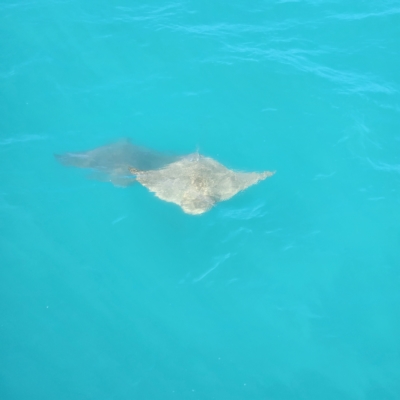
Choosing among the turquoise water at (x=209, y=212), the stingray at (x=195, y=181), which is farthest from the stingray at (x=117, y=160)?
the turquoise water at (x=209, y=212)

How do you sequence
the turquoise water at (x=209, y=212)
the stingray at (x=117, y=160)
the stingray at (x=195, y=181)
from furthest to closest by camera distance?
1. the stingray at (x=117, y=160)
2. the stingray at (x=195, y=181)
3. the turquoise water at (x=209, y=212)

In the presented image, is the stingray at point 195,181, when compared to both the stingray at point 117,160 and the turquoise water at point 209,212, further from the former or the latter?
the turquoise water at point 209,212

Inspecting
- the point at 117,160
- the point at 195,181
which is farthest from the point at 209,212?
the point at 117,160

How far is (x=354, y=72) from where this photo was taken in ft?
80.0

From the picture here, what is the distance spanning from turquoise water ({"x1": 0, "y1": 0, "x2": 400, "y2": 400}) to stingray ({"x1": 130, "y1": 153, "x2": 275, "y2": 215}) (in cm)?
47

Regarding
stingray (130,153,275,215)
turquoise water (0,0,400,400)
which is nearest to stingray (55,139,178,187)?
stingray (130,153,275,215)

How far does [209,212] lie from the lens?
19016 mm

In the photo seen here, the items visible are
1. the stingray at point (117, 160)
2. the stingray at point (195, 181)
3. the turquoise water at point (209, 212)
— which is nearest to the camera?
the turquoise water at point (209, 212)

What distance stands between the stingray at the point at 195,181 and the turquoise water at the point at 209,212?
1.53ft

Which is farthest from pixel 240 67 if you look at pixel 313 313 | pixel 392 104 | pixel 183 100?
pixel 313 313

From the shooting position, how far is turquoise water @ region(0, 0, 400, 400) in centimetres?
1553

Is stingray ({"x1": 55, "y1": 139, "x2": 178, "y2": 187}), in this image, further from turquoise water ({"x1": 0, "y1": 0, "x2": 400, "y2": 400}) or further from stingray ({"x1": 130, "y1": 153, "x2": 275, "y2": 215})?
turquoise water ({"x1": 0, "y1": 0, "x2": 400, "y2": 400})

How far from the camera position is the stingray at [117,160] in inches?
785

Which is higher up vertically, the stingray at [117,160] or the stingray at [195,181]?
the stingray at [117,160]
